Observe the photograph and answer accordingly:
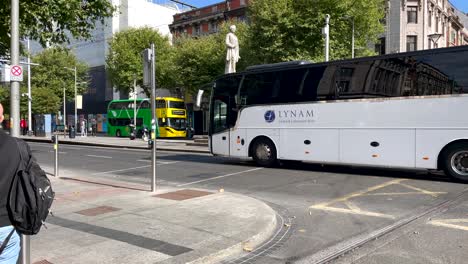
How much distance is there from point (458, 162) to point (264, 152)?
20.1 feet

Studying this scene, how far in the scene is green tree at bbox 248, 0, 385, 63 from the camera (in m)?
29.8

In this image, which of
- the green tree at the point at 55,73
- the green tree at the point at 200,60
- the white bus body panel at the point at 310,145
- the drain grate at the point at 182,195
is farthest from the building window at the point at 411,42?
the green tree at the point at 55,73

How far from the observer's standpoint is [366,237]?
6.05m

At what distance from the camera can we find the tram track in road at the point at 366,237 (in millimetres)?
5180

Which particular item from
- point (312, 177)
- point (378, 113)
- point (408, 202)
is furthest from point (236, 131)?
point (408, 202)

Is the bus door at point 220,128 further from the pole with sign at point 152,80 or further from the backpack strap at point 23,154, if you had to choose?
the backpack strap at point 23,154

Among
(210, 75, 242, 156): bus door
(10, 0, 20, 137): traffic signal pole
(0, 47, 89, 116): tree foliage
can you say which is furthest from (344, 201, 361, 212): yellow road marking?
(0, 47, 89, 116): tree foliage

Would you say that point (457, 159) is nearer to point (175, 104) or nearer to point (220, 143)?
point (220, 143)

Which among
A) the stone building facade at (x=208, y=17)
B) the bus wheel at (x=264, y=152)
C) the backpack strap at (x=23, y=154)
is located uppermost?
the stone building facade at (x=208, y=17)

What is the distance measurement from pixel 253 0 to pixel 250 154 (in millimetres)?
21151

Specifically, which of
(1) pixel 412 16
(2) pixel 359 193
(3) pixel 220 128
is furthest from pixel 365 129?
(1) pixel 412 16

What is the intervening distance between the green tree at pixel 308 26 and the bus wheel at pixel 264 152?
1612cm

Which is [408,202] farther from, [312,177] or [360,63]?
[360,63]

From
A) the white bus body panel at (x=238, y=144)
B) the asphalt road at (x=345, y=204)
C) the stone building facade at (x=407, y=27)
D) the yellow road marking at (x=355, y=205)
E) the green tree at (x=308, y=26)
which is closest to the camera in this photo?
the asphalt road at (x=345, y=204)
